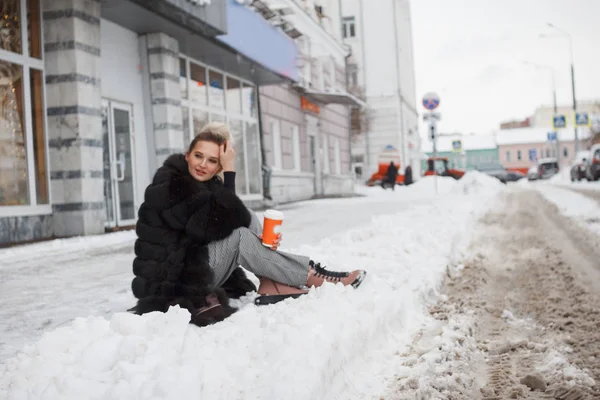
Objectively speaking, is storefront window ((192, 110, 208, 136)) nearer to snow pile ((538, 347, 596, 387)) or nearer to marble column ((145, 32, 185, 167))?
marble column ((145, 32, 185, 167))

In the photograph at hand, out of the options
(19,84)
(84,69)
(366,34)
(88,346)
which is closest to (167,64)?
(84,69)

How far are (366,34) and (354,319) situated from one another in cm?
3822

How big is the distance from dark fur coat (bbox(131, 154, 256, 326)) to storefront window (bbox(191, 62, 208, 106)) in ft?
32.1

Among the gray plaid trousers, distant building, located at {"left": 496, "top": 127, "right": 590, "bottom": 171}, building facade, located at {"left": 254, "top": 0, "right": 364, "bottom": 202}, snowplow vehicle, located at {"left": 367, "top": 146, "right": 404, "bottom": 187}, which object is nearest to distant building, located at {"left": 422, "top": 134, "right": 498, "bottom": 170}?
distant building, located at {"left": 496, "top": 127, "right": 590, "bottom": 171}

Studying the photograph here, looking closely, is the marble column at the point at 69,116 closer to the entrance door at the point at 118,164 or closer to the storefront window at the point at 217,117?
the entrance door at the point at 118,164

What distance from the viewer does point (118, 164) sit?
10.4 m

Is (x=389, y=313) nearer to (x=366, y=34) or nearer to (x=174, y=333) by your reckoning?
(x=174, y=333)

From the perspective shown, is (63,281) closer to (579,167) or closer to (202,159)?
(202,159)

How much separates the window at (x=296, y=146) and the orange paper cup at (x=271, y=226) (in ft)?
54.4

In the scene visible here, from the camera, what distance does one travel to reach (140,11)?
32.1ft

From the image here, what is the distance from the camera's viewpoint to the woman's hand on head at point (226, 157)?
11.3 feet

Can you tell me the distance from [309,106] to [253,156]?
593cm

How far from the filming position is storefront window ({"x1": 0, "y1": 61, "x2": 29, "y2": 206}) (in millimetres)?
8039

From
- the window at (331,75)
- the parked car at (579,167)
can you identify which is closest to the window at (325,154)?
Result: the window at (331,75)
